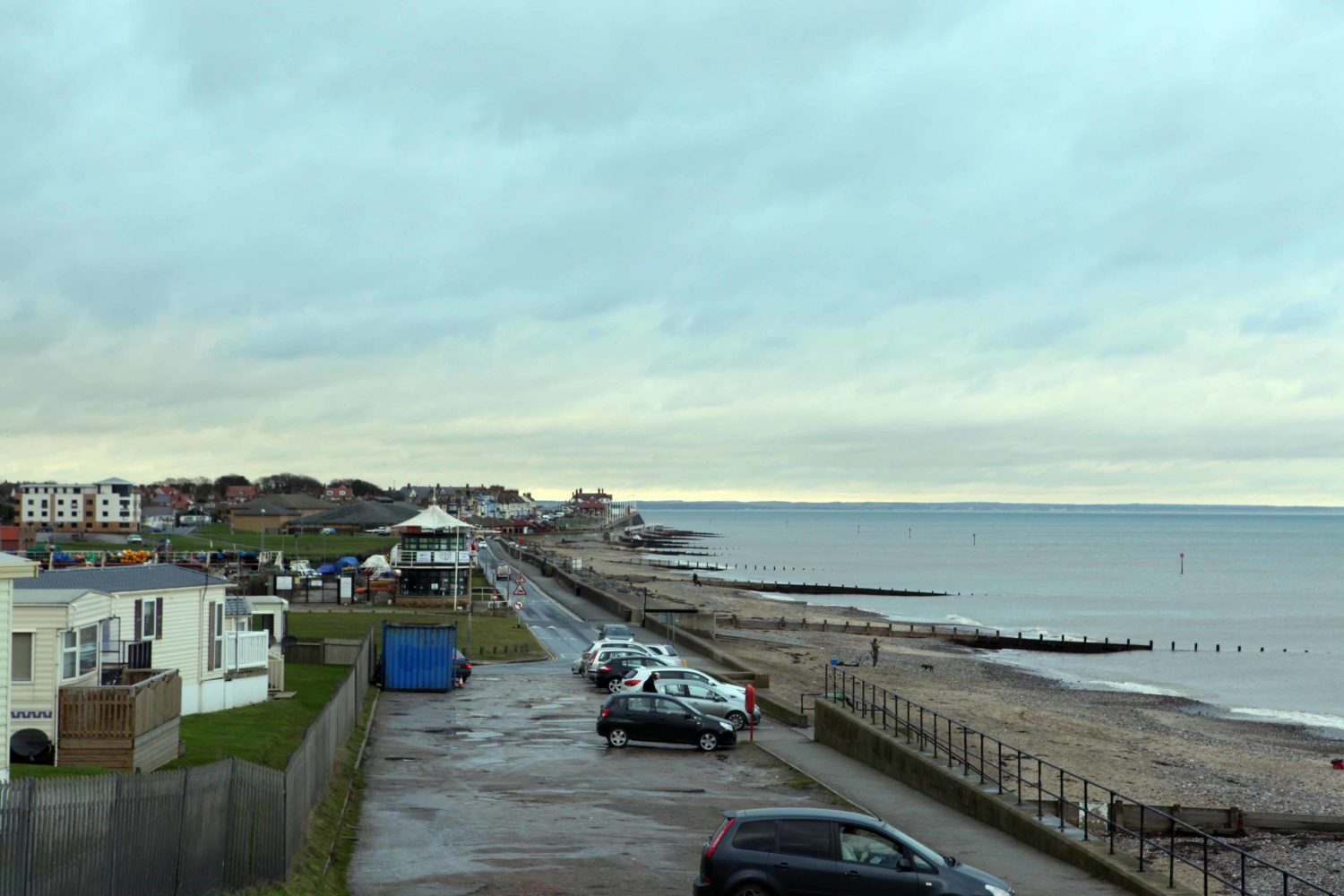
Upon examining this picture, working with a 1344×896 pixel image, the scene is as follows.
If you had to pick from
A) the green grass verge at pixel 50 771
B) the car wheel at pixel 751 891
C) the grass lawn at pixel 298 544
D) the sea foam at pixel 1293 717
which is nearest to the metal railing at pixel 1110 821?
the car wheel at pixel 751 891

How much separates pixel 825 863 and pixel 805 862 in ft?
0.85

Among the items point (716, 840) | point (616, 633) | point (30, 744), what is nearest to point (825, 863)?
point (716, 840)

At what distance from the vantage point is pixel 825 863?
54.6 feet

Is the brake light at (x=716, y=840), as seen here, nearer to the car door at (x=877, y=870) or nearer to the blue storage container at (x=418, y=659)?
the car door at (x=877, y=870)

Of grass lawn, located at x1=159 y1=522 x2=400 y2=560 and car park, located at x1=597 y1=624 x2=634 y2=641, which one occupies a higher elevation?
grass lawn, located at x1=159 y1=522 x2=400 y2=560

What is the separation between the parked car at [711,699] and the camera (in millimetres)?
36750

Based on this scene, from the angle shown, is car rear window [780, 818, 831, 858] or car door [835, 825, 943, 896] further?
car rear window [780, 818, 831, 858]

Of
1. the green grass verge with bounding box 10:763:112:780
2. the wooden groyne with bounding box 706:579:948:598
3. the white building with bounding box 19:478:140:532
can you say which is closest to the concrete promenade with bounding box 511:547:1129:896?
the green grass verge with bounding box 10:763:112:780

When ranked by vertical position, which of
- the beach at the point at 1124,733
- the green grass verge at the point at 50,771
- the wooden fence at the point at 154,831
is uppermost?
the wooden fence at the point at 154,831

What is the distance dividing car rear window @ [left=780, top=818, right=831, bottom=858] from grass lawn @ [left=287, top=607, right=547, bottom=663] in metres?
38.0

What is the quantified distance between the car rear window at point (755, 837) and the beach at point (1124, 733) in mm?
16230

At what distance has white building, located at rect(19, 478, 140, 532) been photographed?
195250 mm

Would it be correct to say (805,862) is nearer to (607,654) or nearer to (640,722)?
(640,722)

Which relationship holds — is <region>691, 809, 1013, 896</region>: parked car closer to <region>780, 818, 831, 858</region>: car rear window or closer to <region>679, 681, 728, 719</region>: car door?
<region>780, 818, 831, 858</region>: car rear window
